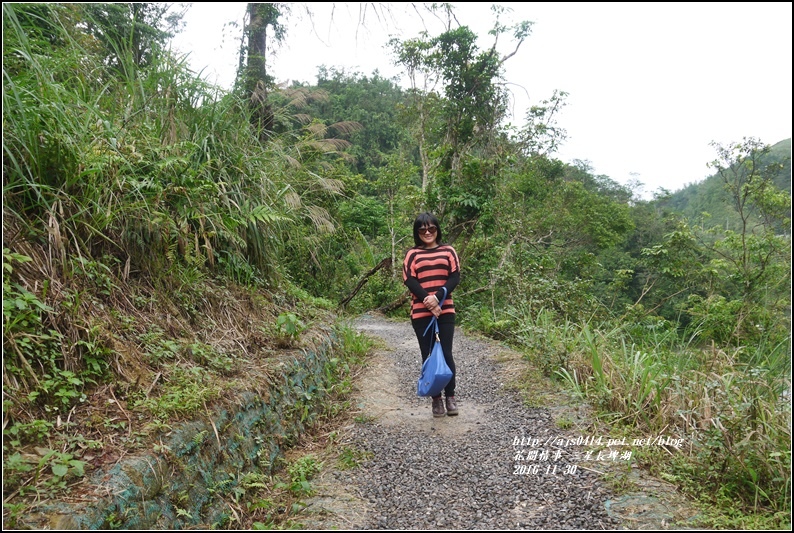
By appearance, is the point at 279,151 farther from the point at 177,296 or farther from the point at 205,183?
the point at 177,296

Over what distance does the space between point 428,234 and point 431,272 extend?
306 mm

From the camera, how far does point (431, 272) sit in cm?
355

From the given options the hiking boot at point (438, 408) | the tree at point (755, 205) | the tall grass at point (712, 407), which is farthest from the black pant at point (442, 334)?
the tree at point (755, 205)

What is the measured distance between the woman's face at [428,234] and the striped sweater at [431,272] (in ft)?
0.22

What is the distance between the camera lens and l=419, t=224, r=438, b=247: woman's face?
3.63 meters

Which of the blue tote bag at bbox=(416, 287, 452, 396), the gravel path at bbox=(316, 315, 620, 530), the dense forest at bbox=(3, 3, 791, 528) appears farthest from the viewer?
the blue tote bag at bbox=(416, 287, 452, 396)

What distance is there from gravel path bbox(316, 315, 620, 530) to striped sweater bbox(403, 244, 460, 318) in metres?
0.89

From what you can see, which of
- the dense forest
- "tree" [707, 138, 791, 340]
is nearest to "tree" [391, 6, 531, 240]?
the dense forest

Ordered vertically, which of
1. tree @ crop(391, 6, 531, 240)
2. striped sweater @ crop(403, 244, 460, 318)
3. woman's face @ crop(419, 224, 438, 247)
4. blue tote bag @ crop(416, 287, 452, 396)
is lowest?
blue tote bag @ crop(416, 287, 452, 396)

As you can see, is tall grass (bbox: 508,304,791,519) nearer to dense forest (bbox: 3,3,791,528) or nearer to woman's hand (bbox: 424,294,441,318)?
dense forest (bbox: 3,3,791,528)

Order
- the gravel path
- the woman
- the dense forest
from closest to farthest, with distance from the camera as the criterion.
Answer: the dense forest, the gravel path, the woman

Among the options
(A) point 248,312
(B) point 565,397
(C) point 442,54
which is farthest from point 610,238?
(A) point 248,312

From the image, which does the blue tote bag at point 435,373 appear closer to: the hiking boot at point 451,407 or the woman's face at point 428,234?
the hiking boot at point 451,407

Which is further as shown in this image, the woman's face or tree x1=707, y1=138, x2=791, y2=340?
tree x1=707, y1=138, x2=791, y2=340
